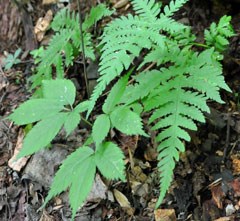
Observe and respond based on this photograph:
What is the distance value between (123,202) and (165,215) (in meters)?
0.26

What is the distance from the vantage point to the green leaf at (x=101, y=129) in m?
1.85

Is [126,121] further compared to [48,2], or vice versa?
[48,2]

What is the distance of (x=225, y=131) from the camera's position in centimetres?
240

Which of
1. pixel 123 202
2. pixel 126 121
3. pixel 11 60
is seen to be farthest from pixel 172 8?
pixel 11 60

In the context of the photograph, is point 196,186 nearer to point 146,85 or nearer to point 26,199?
point 146,85

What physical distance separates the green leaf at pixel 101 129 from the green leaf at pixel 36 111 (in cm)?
23

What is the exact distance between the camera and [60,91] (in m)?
2.11

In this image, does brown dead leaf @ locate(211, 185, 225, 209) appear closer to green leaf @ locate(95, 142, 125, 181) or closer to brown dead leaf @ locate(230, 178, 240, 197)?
brown dead leaf @ locate(230, 178, 240, 197)

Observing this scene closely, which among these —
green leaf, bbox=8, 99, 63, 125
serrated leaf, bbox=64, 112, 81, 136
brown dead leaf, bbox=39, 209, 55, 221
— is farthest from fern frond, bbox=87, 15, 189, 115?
brown dead leaf, bbox=39, 209, 55, 221

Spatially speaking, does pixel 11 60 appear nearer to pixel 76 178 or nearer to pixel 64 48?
pixel 64 48

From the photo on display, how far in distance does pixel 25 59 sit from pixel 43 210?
1.28 metres

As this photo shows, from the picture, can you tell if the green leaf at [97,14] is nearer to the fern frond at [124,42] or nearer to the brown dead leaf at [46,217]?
the fern frond at [124,42]

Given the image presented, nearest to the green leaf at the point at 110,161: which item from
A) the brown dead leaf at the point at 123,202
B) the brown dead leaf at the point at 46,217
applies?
the brown dead leaf at the point at 123,202

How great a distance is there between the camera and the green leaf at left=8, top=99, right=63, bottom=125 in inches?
78.4
